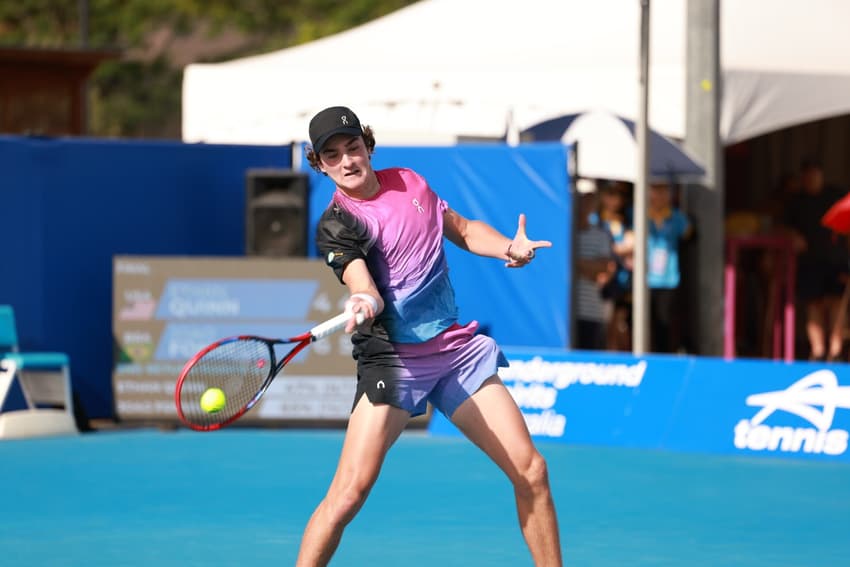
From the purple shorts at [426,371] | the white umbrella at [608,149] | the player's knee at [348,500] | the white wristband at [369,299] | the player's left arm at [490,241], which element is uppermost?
the white umbrella at [608,149]

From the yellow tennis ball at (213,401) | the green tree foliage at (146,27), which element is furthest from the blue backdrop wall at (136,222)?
the green tree foliage at (146,27)

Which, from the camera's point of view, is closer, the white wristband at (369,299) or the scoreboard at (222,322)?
the white wristband at (369,299)

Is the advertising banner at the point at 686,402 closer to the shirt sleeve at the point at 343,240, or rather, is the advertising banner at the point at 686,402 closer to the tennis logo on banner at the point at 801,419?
the tennis logo on banner at the point at 801,419

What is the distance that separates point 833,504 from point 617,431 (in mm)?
3058

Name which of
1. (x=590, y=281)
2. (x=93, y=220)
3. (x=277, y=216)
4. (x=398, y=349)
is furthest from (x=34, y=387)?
(x=398, y=349)

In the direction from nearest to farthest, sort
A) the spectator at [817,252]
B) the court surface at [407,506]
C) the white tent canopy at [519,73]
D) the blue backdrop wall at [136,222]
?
the court surface at [407,506] → the blue backdrop wall at [136,222] → the white tent canopy at [519,73] → the spectator at [817,252]

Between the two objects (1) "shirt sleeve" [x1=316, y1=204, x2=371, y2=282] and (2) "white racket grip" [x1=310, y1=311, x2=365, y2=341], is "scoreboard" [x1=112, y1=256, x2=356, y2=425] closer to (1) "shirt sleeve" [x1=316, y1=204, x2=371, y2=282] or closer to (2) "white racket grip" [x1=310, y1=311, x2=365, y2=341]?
(1) "shirt sleeve" [x1=316, y1=204, x2=371, y2=282]

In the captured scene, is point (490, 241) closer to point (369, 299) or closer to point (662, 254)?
point (369, 299)

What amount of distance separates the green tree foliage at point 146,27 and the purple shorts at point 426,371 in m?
36.2

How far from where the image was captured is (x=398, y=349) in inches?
262

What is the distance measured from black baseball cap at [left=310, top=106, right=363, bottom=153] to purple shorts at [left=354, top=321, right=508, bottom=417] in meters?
0.80

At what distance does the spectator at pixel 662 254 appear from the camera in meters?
16.3

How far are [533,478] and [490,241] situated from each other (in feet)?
3.08

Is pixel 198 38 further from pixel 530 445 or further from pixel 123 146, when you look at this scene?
pixel 530 445
